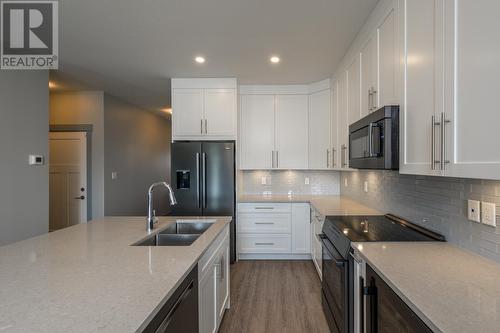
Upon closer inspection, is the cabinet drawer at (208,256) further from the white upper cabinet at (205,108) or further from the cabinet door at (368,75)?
the white upper cabinet at (205,108)

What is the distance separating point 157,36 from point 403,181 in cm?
251

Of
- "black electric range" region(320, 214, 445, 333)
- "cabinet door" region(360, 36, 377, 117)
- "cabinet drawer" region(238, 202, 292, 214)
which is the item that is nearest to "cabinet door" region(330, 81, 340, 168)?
"cabinet drawer" region(238, 202, 292, 214)

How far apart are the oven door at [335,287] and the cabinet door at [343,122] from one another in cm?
110

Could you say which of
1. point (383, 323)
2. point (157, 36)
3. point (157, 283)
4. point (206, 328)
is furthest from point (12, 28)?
point (383, 323)

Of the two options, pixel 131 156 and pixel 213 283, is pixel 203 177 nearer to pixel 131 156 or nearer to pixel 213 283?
pixel 213 283

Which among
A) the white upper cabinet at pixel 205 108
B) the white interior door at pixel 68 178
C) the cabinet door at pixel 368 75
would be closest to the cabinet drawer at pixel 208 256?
the cabinet door at pixel 368 75

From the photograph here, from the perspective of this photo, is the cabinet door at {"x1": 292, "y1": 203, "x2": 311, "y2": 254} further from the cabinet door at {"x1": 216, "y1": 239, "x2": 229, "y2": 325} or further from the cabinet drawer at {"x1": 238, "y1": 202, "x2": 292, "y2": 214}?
the cabinet door at {"x1": 216, "y1": 239, "x2": 229, "y2": 325}

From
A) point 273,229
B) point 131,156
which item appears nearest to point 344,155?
point 273,229

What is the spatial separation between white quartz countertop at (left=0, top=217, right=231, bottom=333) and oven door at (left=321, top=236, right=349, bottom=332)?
871 millimetres

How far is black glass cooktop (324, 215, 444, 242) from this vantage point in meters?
1.72

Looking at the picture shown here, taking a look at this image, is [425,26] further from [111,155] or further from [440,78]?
[111,155]

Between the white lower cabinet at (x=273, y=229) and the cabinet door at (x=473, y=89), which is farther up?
the cabinet door at (x=473, y=89)

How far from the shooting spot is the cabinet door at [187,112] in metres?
3.82

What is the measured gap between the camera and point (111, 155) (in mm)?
4801
